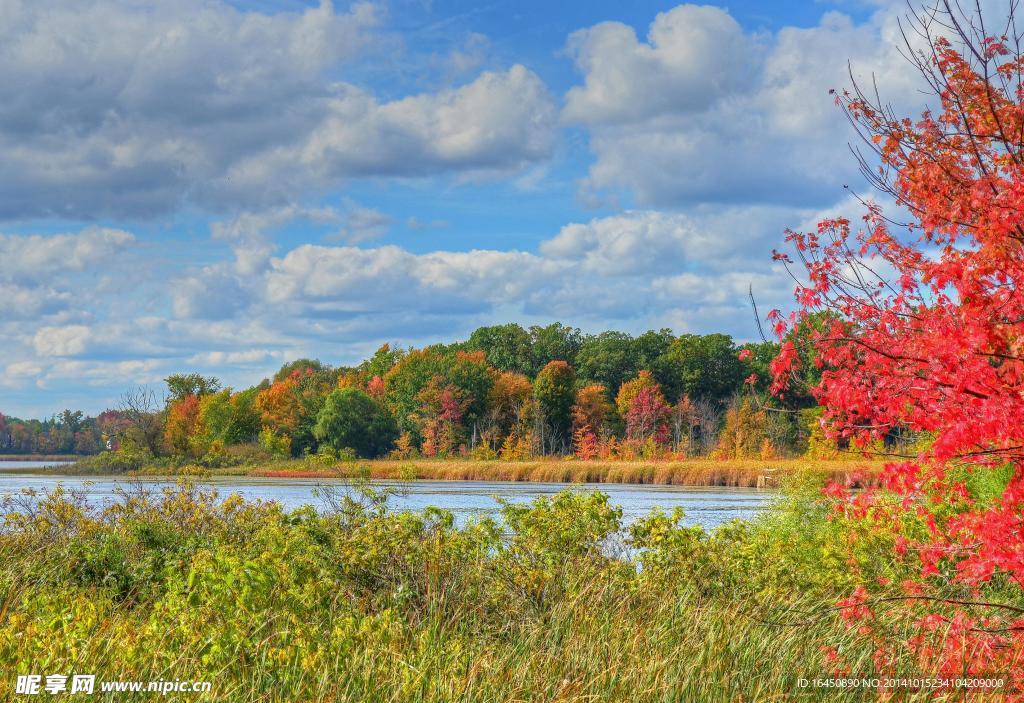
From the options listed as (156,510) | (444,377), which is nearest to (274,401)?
(444,377)

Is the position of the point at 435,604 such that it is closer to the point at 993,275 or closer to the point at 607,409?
the point at 993,275

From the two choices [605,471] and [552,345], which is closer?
[605,471]

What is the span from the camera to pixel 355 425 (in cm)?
6844

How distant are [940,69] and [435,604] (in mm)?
5662

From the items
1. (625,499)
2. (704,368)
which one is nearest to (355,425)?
(704,368)

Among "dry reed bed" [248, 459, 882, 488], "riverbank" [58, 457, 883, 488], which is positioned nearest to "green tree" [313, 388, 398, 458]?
"riverbank" [58, 457, 883, 488]

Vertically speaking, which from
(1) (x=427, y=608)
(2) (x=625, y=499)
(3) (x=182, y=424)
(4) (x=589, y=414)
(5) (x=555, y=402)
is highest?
(5) (x=555, y=402)

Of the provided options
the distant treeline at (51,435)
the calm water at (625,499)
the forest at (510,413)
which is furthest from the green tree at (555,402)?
the distant treeline at (51,435)

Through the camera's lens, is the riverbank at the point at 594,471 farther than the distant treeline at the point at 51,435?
No

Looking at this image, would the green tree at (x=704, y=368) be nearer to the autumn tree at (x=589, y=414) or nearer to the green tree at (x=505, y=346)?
the autumn tree at (x=589, y=414)

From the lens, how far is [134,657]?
6.17 m

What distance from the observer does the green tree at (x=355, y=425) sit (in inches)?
2648

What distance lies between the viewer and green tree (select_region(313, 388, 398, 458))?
6725 cm

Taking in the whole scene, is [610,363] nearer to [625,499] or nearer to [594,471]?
[594,471]
